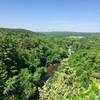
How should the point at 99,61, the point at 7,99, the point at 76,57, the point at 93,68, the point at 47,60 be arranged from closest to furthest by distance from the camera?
the point at 7,99, the point at 93,68, the point at 99,61, the point at 76,57, the point at 47,60

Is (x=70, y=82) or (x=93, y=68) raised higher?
(x=70, y=82)

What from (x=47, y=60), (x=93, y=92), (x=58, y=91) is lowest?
(x=47, y=60)

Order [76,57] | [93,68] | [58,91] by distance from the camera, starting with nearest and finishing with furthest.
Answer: [58,91] < [93,68] < [76,57]

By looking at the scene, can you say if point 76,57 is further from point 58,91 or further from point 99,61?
point 58,91

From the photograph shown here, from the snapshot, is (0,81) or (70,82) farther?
(0,81)

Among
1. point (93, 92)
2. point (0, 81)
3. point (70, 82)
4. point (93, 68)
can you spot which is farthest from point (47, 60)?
point (93, 92)

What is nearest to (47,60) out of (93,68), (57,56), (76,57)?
(57,56)

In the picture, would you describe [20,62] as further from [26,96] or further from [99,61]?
[26,96]

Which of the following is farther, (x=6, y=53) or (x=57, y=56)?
(x=57, y=56)

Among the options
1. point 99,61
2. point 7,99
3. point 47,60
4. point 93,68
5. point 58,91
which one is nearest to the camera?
point 58,91
